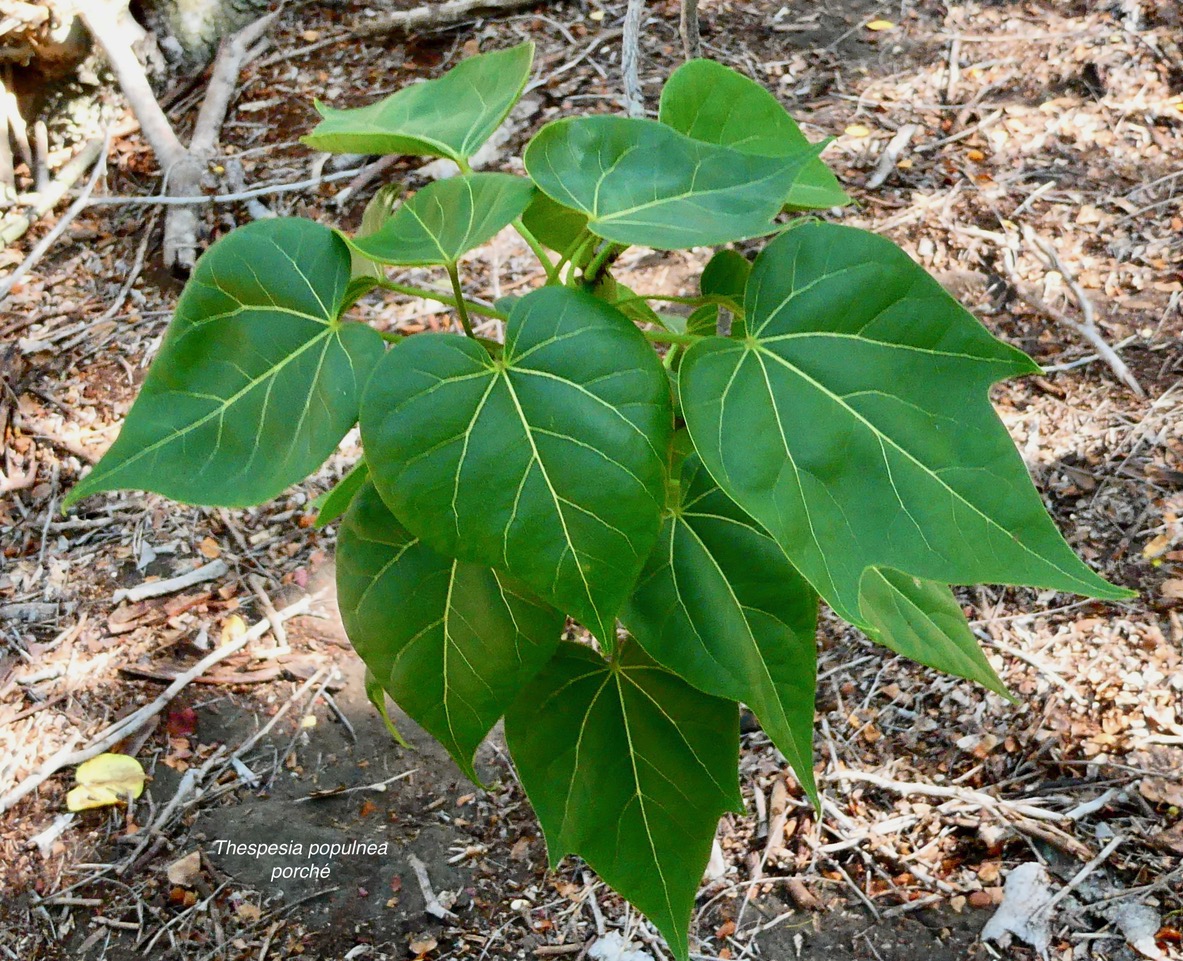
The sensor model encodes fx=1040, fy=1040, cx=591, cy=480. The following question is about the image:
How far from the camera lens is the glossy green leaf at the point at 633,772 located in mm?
1351

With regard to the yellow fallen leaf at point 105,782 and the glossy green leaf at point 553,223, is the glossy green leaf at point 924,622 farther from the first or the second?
the yellow fallen leaf at point 105,782

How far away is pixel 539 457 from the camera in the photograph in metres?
0.96

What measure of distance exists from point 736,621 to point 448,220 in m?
0.55

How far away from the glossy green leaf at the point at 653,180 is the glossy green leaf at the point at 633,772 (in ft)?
2.01

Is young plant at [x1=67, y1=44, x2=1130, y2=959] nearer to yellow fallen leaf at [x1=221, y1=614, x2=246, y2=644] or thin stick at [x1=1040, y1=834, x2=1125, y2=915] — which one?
thin stick at [x1=1040, y1=834, x2=1125, y2=915]

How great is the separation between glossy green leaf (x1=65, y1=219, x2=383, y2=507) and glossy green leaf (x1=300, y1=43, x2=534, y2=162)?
0.16 metres

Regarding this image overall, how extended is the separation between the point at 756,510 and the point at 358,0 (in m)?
3.51

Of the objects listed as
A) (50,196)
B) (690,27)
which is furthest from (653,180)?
(50,196)

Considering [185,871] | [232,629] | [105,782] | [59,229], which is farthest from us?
[59,229]

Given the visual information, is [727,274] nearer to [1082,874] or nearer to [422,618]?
[422,618]

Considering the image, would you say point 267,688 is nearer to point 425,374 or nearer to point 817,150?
point 425,374

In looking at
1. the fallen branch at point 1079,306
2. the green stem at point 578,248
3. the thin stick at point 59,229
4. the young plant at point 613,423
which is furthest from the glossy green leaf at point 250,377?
the thin stick at point 59,229

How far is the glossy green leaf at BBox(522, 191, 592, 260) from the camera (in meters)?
1.22

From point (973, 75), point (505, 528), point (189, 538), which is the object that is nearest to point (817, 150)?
point (505, 528)
